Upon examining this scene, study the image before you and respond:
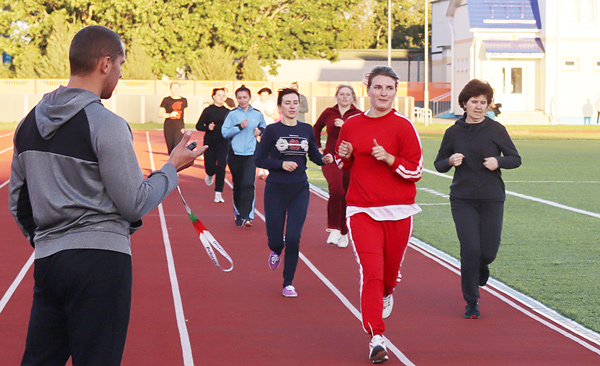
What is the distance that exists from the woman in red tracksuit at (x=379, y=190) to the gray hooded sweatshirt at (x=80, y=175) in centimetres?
291

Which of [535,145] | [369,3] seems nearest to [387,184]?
[535,145]

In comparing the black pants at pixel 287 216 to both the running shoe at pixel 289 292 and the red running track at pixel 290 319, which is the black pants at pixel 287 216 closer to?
the running shoe at pixel 289 292

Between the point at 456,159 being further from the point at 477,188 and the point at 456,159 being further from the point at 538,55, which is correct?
the point at 538,55

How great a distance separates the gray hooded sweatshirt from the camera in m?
3.70

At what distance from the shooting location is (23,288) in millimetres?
9047

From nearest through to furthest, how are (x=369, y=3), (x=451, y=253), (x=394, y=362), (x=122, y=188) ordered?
(x=122, y=188) → (x=394, y=362) → (x=451, y=253) → (x=369, y=3)

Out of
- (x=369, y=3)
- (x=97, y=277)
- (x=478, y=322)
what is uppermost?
(x=369, y=3)

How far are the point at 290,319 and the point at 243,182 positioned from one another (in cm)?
577

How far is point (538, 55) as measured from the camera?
53.5m

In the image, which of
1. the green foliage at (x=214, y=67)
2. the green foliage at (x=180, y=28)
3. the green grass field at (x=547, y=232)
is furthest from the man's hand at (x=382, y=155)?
the green foliage at (x=214, y=67)

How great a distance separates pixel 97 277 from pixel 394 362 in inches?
129

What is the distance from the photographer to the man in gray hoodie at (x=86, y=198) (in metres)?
3.71

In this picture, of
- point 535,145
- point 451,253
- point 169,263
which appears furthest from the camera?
point 535,145

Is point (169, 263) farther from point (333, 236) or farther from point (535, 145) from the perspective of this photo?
point (535, 145)
